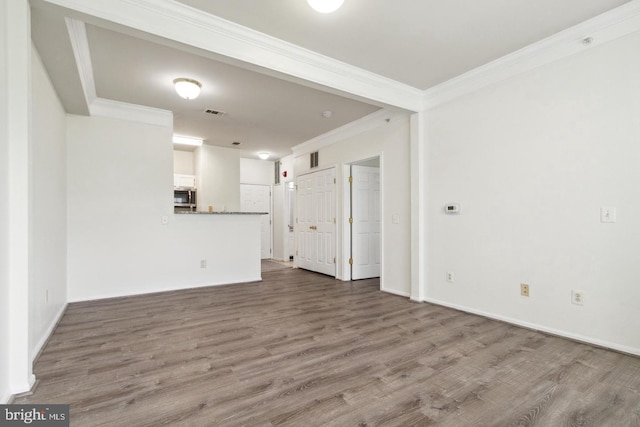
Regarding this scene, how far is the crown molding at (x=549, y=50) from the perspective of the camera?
253 cm

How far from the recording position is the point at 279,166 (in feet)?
27.5

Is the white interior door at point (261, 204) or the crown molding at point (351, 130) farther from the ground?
the crown molding at point (351, 130)

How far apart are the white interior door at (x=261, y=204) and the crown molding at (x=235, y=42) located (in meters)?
5.26

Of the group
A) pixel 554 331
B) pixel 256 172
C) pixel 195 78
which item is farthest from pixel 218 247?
pixel 554 331

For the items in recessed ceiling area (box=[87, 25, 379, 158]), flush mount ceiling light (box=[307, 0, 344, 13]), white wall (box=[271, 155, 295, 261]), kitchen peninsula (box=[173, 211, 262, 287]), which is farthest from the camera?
white wall (box=[271, 155, 295, 261])

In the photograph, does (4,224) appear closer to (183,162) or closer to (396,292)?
(396,292)

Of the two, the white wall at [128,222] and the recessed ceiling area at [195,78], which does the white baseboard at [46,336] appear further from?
the recessed ceiling area at [195,78]

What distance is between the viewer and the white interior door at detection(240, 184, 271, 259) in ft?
27.0

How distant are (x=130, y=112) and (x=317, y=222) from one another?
360cm

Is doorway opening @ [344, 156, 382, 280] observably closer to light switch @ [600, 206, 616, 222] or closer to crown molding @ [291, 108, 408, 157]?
crown molding @ [291, 108, 408, 157]

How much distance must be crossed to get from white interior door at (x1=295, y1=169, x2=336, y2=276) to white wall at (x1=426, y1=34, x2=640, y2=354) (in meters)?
2.31

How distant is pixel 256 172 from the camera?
8.41 metres

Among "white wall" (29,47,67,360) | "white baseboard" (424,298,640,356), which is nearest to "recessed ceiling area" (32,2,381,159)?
"white wall" (29,47,67,360)

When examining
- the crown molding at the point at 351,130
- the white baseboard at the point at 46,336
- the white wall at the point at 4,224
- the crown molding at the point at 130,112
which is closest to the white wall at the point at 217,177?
the crown molding at the point at 351,130
